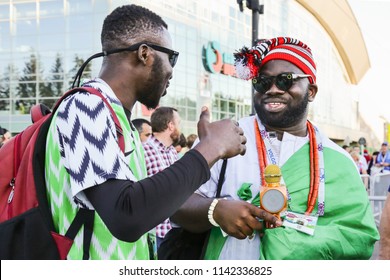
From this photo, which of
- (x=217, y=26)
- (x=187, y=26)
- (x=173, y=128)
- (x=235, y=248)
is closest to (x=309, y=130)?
(x=235, y=248)

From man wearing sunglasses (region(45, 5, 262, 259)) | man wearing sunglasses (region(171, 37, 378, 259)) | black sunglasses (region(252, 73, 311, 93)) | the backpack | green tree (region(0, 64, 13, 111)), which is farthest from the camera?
green tree (region(0, 64, 13, 111))

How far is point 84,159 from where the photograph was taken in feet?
4.19

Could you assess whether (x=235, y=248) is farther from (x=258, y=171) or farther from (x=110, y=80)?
(x=110, y=80)

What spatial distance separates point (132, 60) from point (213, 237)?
83cm

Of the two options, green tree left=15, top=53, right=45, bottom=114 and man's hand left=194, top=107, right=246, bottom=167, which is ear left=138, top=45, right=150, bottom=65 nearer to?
man's hand left=194, top=107, right=246, bottom=167

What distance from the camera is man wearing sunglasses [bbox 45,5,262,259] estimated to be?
4.09ft

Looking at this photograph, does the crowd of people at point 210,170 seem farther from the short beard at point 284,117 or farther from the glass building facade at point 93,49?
the glass building facade at point 93,49

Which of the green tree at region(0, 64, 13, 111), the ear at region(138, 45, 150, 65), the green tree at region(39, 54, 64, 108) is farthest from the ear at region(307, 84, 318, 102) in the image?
the green tree at region(0, 64, 13, 111)

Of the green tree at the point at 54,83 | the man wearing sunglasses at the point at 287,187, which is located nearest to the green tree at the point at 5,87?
the green tree at the point at 54,83

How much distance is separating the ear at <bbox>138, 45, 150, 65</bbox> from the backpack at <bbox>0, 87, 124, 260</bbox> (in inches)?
8.9

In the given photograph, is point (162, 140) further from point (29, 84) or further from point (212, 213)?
point (29, 84)

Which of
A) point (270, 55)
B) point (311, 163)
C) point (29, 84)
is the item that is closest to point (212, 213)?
point (311, 163)

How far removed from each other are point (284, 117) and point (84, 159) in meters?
1.12

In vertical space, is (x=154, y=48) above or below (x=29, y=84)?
below
